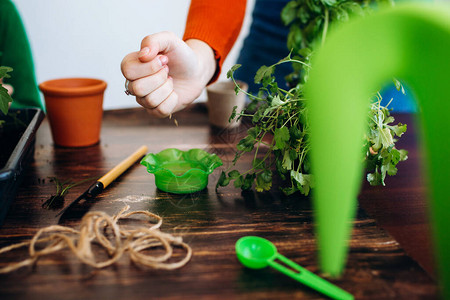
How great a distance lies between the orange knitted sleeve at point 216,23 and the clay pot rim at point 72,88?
291 mm

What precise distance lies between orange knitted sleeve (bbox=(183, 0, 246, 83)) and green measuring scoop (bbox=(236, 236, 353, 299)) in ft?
2.24

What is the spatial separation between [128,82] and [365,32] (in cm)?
63

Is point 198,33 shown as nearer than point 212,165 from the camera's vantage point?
No

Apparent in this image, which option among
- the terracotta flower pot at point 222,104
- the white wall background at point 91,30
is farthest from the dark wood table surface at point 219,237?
the white wall background at point 91,30

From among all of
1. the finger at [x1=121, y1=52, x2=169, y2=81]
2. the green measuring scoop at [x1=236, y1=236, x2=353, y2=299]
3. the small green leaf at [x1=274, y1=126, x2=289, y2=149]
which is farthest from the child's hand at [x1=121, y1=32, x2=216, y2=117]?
the green measuring scoop at [x1=236, y1=236, x2=353, y2=299]

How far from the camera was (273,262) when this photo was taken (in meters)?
0.51

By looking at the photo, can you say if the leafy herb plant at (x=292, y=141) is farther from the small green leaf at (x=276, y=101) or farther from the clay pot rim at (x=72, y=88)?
the clay pot rim at (x=72, y=88)

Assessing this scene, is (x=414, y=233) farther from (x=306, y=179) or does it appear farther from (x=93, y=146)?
(x=93, y=146)

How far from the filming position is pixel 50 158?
0.93 m

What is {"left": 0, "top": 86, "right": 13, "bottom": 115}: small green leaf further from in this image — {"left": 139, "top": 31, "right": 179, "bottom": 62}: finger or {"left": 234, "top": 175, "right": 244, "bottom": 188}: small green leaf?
{"left": 234, "top": 175, "right": 244, "bottom": 188}: small green leaf

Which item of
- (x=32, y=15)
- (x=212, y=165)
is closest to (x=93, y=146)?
(x=212, y=165)

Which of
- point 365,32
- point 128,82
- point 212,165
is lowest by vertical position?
point 212,165

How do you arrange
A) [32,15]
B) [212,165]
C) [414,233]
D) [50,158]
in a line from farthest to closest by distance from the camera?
1. [32,15]
2. [50,158]
3. [212,165]
4. [414,233]

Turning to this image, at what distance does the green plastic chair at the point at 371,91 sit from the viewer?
1.06 feet
